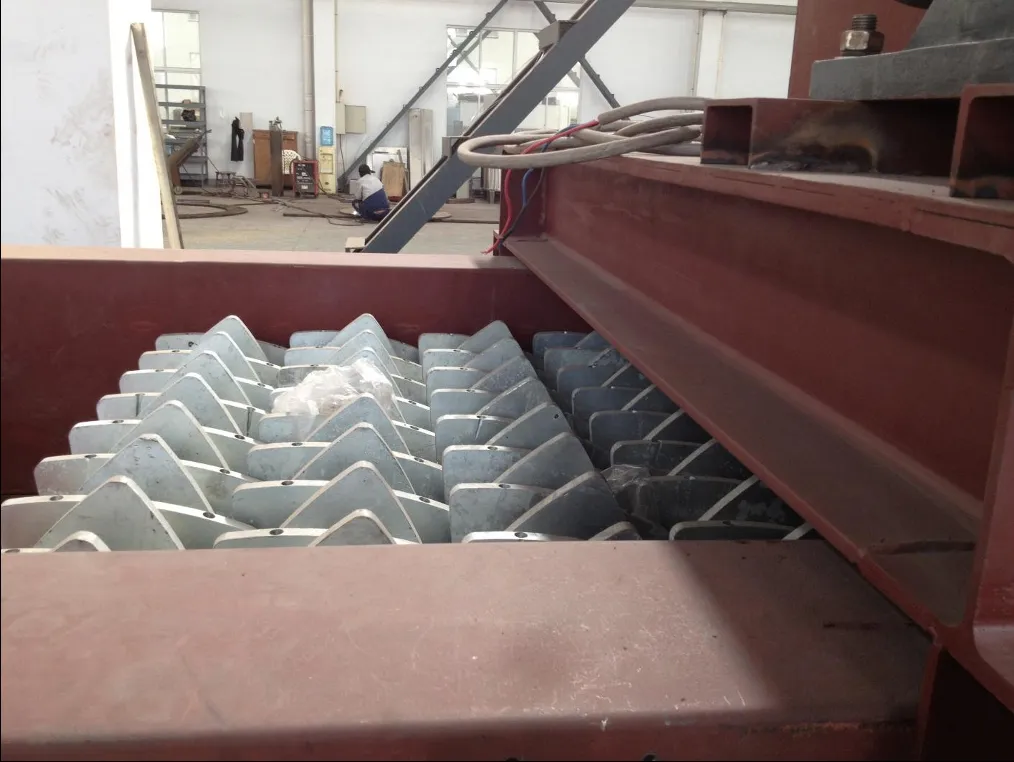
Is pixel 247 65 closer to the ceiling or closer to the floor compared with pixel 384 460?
closer to the ceiling

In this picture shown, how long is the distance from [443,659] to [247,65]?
11248 mm

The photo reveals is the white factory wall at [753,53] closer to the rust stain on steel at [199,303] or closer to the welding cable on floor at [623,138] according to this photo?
the rust stain on steel at [199,303]

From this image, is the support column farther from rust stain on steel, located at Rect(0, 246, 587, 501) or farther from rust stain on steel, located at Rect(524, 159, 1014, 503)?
rust stain on steel, located at Rect(524, 159, 1014, 503)

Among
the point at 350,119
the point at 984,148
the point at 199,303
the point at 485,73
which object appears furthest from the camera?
the point at 485,73

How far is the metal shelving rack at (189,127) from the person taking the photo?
10.3 meters

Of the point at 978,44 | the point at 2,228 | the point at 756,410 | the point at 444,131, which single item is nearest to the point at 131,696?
the point at 2,228

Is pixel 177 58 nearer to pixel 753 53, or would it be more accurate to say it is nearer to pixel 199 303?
pixel 753 53

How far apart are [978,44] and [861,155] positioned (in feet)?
0.54

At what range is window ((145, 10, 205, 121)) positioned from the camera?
10.5m

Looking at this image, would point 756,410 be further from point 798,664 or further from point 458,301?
point 458,301

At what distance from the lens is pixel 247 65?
35.1 ft

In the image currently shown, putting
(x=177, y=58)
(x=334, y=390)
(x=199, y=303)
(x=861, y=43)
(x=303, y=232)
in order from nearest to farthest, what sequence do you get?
1. (x=861, y=43)
2. (x=334, y=390)
3. (x=199, y=303)
4. (x=303, y=232)
5. (x=177, y=58)

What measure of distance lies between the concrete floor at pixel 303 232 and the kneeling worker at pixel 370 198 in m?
0.17

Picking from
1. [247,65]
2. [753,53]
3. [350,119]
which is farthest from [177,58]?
[753,53]
